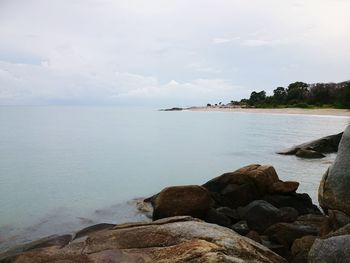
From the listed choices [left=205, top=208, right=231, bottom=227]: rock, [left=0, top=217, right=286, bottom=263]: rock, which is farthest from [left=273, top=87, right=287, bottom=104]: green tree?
[left=0, top=217, right=286, bottom=263]: rock

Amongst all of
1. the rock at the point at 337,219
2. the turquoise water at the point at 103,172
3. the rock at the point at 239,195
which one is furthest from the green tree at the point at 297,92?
the rock at the point at 337,219

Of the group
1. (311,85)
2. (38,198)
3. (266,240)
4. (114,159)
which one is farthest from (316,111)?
(266,240)

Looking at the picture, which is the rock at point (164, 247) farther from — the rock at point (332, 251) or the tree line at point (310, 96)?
the tree line at point (310, 96)

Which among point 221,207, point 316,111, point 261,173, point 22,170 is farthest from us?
point 316,111

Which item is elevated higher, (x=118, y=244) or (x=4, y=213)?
(x=118, y=244)

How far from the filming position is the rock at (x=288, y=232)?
889 centimetres

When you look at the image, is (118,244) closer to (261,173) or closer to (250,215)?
(250,215)

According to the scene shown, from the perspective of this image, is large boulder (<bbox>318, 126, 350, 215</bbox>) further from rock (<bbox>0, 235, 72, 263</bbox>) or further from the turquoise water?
the turquoise water

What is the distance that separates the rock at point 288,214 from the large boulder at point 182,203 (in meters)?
2.01

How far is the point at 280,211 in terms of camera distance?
36.4ft

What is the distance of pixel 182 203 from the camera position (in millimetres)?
10352

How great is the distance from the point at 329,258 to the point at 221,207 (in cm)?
681

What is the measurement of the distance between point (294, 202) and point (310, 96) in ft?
237

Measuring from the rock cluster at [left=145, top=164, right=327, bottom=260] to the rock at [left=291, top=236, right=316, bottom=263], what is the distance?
0.05 m
